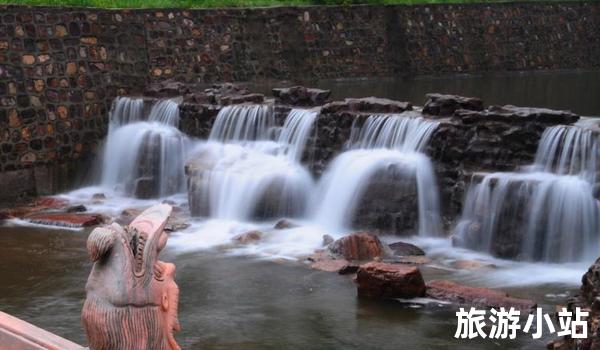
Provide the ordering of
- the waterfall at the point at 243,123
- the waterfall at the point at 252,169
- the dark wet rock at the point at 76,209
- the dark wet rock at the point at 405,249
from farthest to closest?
the waterfall at the point at 243,123, the dark wet rock at the point at 76,209, the waterfall at the point at 252,169, the dark wet rock at the point at 405,249

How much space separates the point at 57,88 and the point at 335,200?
17.8 ft

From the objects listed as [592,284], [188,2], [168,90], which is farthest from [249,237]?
[188,2]

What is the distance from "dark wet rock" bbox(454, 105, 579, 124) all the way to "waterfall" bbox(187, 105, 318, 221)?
2569 millimetres

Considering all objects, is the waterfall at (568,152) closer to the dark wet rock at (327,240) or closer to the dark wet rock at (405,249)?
the dark wet rock at (405,249)

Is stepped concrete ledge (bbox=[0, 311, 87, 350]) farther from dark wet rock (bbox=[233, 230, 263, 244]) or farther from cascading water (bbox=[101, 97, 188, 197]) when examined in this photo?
cascading water (bbox=[101, 97, 188, 197])

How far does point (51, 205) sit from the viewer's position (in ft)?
51.2

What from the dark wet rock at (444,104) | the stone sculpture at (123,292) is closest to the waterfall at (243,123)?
the dark wet rock at (444,104)

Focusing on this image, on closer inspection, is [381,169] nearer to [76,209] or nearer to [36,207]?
[76,209]

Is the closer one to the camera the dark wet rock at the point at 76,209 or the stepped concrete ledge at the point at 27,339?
the stepped concrete ledge at the point at 27,339

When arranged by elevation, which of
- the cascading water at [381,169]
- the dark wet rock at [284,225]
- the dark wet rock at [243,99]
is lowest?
the dark wet rock at [284,225]

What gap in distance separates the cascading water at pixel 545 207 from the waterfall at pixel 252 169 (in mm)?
2872

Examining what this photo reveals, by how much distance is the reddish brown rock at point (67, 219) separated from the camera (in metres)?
14.1

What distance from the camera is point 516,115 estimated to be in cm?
1259

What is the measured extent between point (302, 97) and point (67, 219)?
3.94 m
